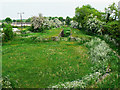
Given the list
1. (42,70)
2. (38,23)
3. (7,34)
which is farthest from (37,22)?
(42,70)

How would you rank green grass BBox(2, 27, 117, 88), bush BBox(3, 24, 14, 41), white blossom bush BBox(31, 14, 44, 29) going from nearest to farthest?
green grass BBox(2, 27, 117, 88), bush BBox(3, 24, 14, 41), white blossom bush BBox(31, 14, 44, 29)

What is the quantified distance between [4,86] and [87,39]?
12753mm

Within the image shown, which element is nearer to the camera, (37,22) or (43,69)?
(43,69)

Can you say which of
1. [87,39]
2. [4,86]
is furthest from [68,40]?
[4,86]

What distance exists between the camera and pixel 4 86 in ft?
18.6

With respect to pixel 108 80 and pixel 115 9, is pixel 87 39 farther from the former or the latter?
pixel 108 80

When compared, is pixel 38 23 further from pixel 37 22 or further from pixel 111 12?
pixel 111 12

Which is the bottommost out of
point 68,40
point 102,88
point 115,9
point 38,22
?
point 102,88

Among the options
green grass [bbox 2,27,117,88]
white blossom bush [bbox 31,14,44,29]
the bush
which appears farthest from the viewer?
white blossom bush [bbox 31,14,44,29]

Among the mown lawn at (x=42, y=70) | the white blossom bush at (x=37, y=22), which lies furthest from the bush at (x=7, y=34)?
the white blossom bush at (x=37, y=22)

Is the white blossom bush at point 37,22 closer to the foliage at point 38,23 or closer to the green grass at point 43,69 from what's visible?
the foliage at point 38,23

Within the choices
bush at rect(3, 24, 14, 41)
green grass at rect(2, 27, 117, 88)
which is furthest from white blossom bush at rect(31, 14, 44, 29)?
green grass at rect(2, 27, 117, 88)

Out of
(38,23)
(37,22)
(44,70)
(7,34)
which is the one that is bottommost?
(44,70)

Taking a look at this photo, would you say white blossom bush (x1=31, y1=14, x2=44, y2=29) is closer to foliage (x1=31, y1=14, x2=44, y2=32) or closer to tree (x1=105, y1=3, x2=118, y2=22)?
foliage (x1=31, y1=14, x2=44, y2=32)
